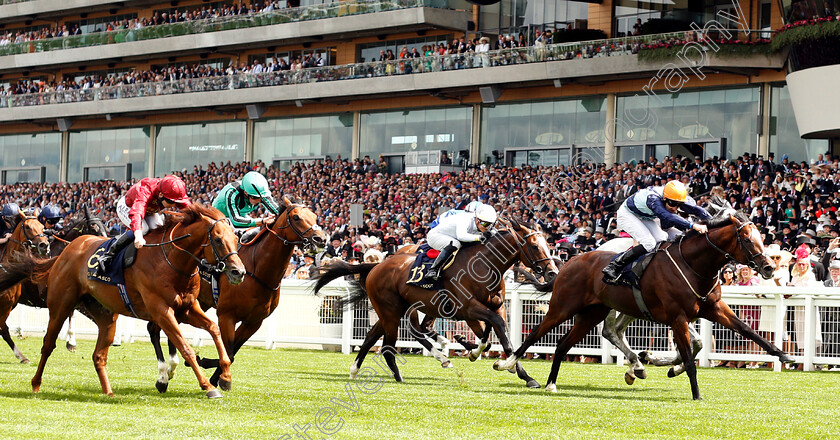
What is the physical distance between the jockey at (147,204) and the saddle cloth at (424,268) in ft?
9.03

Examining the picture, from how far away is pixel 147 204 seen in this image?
27.5 ft

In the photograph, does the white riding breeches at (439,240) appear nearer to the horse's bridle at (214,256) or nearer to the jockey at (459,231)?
the jockey at (459,231)

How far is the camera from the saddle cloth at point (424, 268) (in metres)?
10.2

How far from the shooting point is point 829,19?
2017 cm

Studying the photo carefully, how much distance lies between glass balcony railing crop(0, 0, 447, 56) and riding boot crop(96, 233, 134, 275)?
2424 centimetres

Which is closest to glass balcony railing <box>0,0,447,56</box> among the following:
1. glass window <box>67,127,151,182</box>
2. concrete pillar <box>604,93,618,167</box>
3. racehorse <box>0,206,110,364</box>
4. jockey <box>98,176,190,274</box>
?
glass window <box>67,127,151,182</box>

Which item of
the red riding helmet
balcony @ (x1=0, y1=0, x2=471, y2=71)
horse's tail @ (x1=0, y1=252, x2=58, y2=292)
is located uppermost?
balcony @ (x1=0, y1=0, x2=471, y2=71)

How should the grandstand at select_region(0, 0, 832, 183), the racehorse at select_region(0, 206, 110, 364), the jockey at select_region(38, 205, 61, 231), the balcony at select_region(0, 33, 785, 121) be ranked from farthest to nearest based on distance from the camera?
1. the balcony at select_region(0, 33, 785, 121)
2. the grandstand at select_region(0, 0, 832, 183)
3. the jockey at select_region(38, 205, 61, 231)
4. the racehorse at select_region(0, 206, 110, 364)

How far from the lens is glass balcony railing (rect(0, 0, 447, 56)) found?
32.8 meters

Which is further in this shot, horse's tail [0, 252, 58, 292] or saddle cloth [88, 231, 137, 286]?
horse's tail [0, 252, 58, 292]

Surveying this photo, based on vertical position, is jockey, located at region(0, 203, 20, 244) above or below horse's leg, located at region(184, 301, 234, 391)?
above

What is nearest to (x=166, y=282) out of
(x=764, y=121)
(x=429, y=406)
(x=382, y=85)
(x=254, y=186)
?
(x=254, y=186)

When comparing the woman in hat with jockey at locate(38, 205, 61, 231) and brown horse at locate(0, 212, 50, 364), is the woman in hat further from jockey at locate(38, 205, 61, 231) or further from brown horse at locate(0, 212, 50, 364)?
jockey at locate(38, 205, 61, 231)

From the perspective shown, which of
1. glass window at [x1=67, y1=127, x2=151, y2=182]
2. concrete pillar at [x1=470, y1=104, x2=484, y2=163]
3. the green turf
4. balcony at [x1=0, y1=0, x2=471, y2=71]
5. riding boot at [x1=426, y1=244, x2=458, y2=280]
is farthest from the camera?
glass window at [x1=67, y1=127, x2=151, y2=182]
